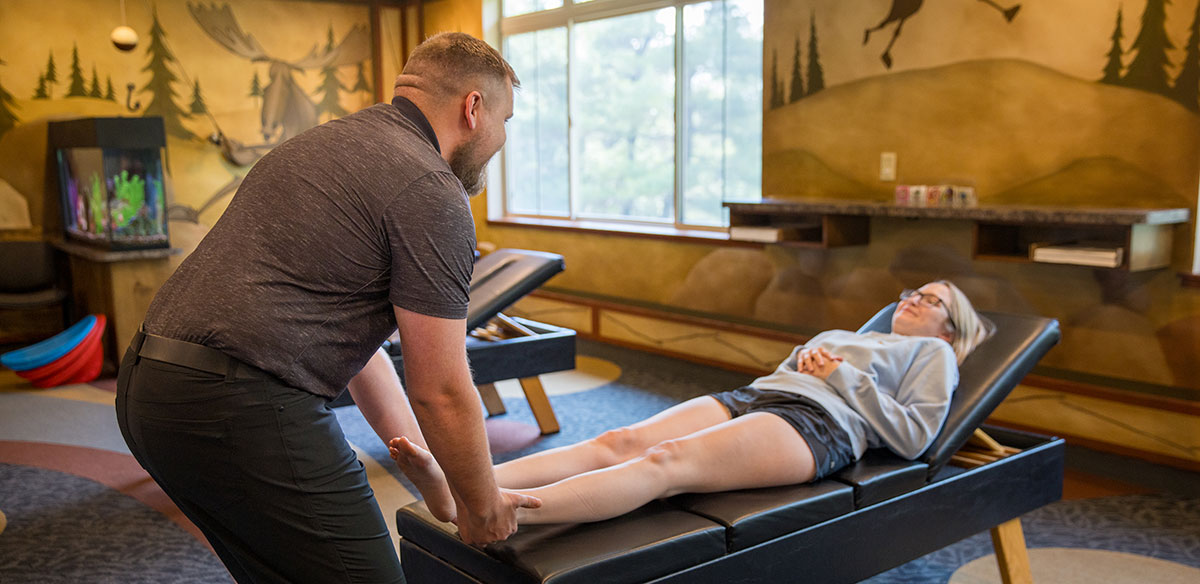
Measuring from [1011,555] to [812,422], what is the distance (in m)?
0.71

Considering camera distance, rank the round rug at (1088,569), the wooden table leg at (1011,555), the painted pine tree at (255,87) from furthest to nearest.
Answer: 1. the painted pine tree at (255,87)
2. the round rug at (1088,569)
3. the wooden table leg at (1011,555)

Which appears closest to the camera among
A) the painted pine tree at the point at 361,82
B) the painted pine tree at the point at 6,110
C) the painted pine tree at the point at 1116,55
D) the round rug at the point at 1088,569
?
the round rug at the point at 1088,569

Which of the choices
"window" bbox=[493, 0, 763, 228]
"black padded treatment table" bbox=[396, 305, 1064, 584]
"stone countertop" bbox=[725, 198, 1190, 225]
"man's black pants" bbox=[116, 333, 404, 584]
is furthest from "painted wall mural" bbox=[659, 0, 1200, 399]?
"man's black pants" bbox=[116, 333, 404, 584]

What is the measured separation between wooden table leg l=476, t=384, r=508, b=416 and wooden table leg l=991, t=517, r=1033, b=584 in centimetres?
241

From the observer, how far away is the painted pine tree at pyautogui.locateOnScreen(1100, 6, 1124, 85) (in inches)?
133

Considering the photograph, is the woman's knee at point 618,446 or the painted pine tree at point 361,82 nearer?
the woman's knee at point 618,446

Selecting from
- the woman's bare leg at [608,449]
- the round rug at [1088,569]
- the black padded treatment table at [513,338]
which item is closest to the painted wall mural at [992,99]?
the round rug at [1088,569]

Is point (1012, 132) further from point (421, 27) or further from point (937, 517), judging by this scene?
point (421, 27)

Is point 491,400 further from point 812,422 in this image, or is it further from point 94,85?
point 94,85

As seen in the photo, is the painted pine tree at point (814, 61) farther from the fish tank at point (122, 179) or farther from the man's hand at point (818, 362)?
the fish tank at point (122, 179)

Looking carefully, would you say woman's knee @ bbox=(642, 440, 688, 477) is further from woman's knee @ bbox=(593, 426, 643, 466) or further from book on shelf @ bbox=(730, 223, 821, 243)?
book on shelf @ bbox=(730, 223, 821, 243)

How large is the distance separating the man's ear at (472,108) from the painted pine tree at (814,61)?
3.27 meters

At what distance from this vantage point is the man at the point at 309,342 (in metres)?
1.32

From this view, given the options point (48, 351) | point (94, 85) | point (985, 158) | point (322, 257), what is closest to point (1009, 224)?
point (985, 158)
